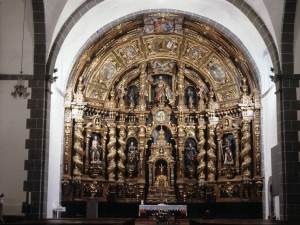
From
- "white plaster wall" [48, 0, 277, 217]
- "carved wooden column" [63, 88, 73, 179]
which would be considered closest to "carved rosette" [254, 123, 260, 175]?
"white plaster wall" [48, 0, 277, 217]

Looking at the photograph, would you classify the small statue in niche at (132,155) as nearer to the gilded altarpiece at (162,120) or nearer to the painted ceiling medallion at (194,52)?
the gilded altarpiece at (162,120)

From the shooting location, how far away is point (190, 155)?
77.4 feet

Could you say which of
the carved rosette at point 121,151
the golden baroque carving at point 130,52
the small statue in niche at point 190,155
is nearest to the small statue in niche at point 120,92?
the golden baroque carving at point 130,52

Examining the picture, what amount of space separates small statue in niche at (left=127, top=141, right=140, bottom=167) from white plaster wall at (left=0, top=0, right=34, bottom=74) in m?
8.23

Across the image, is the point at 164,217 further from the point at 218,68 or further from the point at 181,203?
the point at 218,68

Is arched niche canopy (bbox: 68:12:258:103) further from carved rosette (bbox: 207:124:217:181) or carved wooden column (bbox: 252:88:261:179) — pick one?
carved rosette (bbox: 207:124:217:181)

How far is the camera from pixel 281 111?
54.2ft

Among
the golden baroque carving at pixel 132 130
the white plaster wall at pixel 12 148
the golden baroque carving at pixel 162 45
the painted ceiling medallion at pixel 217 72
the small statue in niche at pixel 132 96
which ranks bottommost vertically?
the white plaster wall at pixel 12 148

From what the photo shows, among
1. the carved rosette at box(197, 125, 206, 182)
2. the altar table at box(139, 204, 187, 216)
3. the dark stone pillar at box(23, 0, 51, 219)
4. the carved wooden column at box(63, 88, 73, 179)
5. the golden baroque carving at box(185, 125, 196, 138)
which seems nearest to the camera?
the dark stone pillar at box(23, 0, 51, 219)

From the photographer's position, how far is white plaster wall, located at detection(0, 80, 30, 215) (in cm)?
1577

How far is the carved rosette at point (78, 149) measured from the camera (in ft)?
71.7

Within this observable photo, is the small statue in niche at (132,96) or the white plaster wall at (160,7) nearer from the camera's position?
the white plaster wall at (160,7)

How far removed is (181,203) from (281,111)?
8319 mm

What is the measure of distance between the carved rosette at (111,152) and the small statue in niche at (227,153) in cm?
504
